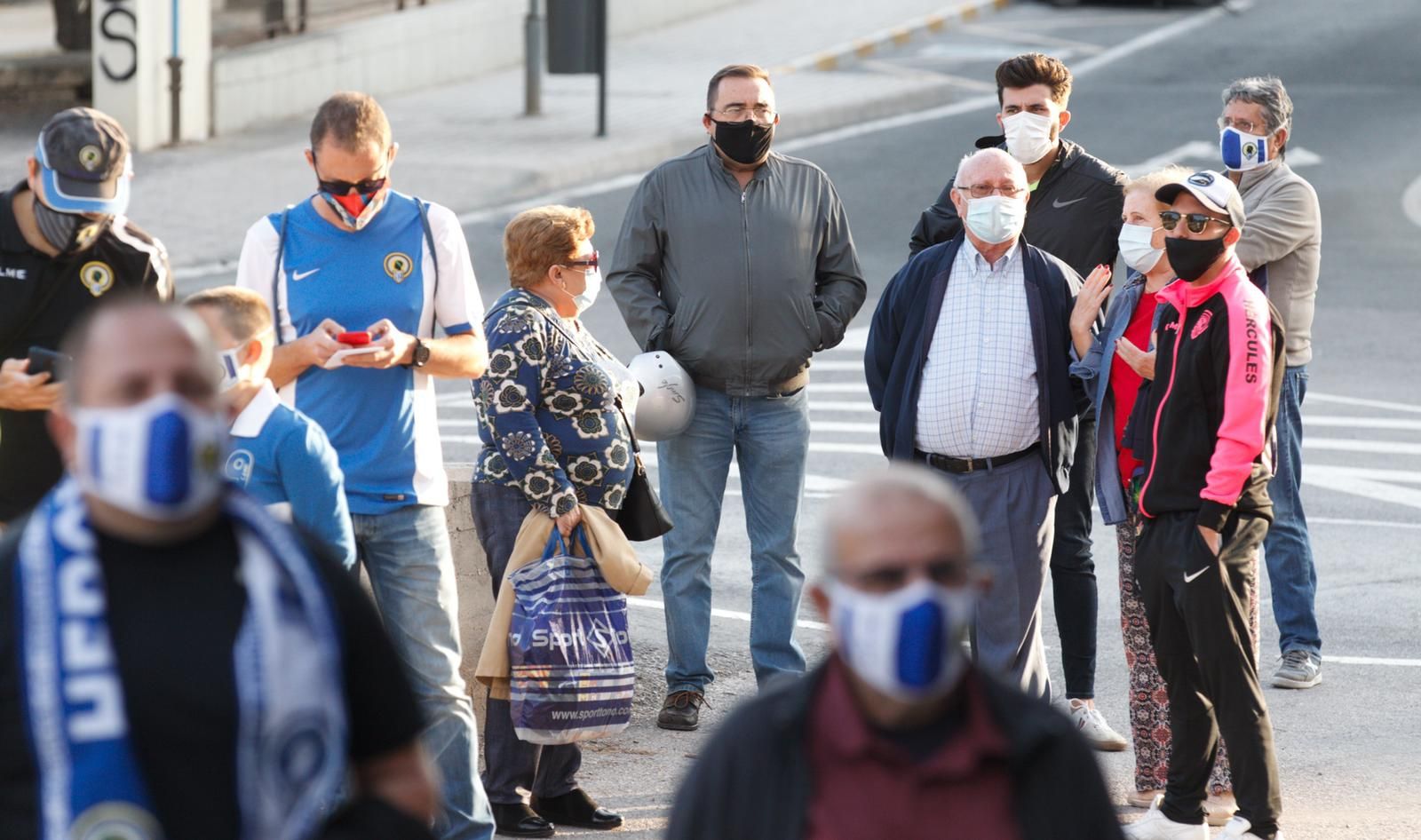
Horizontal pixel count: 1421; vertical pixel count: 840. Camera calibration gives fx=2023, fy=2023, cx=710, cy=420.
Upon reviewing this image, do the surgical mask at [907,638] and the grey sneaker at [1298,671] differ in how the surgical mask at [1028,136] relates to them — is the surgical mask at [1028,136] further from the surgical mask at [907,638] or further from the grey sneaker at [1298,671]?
the surgical mask at [907,638]

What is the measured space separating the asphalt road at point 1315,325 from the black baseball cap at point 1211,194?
6.38ft

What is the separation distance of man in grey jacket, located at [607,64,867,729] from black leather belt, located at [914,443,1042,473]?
3.09 feet

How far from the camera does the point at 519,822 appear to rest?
6.28 metres

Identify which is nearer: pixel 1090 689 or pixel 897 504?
pixel 897 504

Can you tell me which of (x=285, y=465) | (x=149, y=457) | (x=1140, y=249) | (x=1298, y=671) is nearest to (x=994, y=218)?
(x=1140, y=249)

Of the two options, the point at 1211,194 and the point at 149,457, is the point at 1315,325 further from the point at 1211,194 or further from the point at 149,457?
the point at 149,457

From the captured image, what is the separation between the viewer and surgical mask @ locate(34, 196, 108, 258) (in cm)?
524

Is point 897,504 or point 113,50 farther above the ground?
point 113,50

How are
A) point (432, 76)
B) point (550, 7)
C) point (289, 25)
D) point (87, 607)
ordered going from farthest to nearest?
1. point (432, 76)
2. point (289, 25)
3. point (550, 7)
4. point (87, 607)

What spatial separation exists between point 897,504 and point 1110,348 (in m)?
3.67

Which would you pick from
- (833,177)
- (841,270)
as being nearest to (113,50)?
(833,177)

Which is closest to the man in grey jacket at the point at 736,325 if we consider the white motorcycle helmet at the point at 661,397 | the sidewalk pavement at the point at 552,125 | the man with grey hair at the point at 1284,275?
the white motorcycle helmet at the point at 661,397

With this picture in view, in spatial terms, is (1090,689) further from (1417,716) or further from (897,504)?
(897,504)

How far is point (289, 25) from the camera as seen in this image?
2273cm
